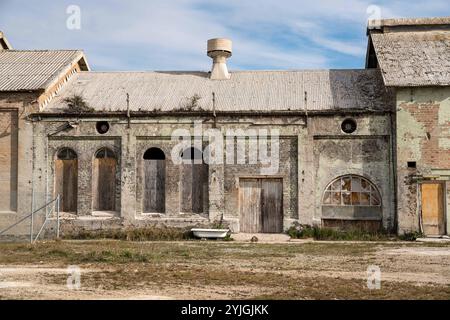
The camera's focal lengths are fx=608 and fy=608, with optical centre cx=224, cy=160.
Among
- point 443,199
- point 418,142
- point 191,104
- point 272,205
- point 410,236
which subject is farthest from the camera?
point 191,104

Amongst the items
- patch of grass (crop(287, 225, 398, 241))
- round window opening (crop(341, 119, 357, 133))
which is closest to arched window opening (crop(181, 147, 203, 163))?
patch of grass (crop(287, 225, 398, 241))

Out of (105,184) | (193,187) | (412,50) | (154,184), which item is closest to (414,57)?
(412,50)

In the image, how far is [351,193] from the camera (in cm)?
2203

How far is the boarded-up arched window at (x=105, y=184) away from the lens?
75.1 feet

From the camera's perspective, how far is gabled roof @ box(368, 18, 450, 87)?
70.9ft

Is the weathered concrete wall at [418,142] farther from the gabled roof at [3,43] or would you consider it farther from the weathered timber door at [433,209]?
the gabled roof at [3,43]

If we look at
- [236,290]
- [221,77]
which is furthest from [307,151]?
[236,290]

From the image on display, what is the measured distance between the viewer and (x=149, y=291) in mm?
10281

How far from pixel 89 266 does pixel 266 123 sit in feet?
34.4

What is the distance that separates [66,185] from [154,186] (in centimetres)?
340

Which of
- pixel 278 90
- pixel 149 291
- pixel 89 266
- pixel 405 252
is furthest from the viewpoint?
pixel 278 90

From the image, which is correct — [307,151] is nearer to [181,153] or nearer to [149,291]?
[181,153]

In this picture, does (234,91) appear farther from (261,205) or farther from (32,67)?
(32,67)

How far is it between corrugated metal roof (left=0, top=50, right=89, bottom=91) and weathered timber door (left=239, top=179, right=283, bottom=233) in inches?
341
